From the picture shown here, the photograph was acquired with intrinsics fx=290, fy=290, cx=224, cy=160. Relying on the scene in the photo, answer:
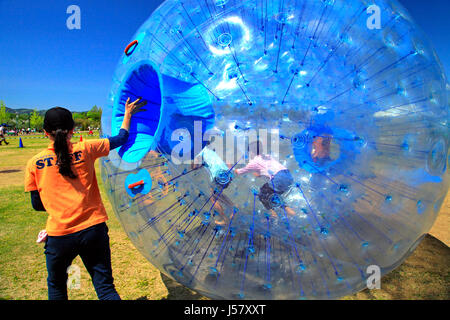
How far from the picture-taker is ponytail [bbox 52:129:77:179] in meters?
2.02

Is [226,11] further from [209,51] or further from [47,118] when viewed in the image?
[47,118]

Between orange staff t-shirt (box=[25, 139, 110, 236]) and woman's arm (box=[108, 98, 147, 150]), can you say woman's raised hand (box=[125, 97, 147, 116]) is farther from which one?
→ orange staff t-shirt (box=[25, 139, 110, 236])

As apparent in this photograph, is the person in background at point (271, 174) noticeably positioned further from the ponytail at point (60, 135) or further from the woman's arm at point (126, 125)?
the ponytail at point (60, 135)

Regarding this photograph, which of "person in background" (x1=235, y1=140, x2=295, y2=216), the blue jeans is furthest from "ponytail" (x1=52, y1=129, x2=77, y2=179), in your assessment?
"person in background" (x1=235, y1=140, x2=295, y2=216)

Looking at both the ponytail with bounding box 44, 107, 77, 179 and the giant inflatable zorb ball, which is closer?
the giant inflatable zorb ball

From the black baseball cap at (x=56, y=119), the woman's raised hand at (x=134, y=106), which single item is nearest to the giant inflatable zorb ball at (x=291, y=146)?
the woman's raised hand at (x=134, y=106)

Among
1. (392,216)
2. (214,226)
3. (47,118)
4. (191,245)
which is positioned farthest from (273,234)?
(47,118)

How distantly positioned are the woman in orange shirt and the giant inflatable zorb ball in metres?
0.44

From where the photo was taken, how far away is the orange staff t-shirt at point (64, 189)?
206cm

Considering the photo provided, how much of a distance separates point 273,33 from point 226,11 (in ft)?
1.20

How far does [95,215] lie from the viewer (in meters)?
2.18

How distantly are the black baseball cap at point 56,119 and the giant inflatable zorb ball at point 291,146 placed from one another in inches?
24.9

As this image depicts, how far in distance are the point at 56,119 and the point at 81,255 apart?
102 centimetres

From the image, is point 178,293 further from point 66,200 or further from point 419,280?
point 419,280
